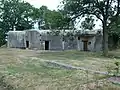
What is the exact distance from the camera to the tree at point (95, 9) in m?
25.6

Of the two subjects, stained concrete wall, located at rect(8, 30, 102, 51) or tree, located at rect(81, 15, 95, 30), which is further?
stained concrete wall, located at rect(8, 30, 102, 51)

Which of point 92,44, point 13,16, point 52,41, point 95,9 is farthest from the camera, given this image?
point 13,16

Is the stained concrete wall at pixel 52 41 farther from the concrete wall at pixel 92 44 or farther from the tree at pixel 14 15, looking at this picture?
the tree at pixel 14 15

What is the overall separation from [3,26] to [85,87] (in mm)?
46957

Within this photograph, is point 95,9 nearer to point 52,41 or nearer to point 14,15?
point 52,41

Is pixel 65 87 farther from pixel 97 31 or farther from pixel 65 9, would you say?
pixel 97 31

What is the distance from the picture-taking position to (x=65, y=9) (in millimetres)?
25859

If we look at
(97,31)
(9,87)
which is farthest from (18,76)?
(97,31)

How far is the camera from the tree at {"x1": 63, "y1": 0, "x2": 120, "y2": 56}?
25.6 m

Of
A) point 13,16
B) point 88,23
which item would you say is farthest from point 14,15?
point 88,23

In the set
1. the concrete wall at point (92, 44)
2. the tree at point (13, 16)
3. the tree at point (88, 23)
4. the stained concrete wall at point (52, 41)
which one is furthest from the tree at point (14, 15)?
the tree at point (88, 23)

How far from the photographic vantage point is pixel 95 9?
26.5 meters

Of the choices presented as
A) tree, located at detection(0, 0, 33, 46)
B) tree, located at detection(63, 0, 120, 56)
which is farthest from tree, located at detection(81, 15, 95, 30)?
tree, located at detection(0, 0, 33, 46)

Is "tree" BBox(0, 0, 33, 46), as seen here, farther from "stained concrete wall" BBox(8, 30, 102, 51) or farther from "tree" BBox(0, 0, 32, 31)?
"stained concrete wall" BBox(8, 30, 102, 51)
